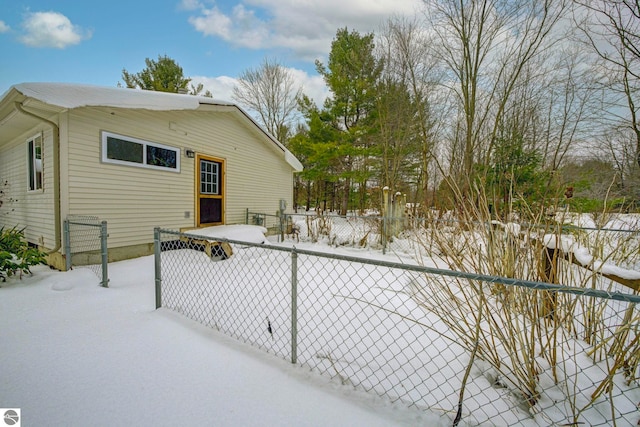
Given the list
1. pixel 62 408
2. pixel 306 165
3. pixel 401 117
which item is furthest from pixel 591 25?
pixel 306 165

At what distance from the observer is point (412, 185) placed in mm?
15898

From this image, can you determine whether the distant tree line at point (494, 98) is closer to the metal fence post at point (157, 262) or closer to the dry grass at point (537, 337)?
the dry grass at point (537, 337)

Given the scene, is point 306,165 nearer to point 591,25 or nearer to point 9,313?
point 591,25

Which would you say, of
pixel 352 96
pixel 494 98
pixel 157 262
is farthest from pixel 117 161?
pixel 352 96

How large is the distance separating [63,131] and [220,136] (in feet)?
12.1

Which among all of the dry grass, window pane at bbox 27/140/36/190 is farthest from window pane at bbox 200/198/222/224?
the dry grass

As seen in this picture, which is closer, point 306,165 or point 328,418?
point 328,418

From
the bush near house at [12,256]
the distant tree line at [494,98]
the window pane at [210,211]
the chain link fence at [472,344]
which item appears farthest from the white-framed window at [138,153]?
the distant tree line at [494,98]

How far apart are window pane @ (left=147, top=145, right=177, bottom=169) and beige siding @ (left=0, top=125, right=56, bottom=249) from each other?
62.2 inches

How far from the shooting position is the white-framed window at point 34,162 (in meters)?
5.27

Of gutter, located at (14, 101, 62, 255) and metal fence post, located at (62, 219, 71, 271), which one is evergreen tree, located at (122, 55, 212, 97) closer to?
gutter, located at (14, 101, 62, 255)

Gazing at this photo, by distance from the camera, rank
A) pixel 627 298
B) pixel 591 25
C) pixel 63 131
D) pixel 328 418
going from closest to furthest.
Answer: pixel 627 298
pixel 328 418
pixel 63 131
pixel 591 25

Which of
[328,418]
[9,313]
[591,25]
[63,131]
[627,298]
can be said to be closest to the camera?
[627,298]

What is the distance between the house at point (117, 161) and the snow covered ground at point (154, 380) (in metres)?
2.87
